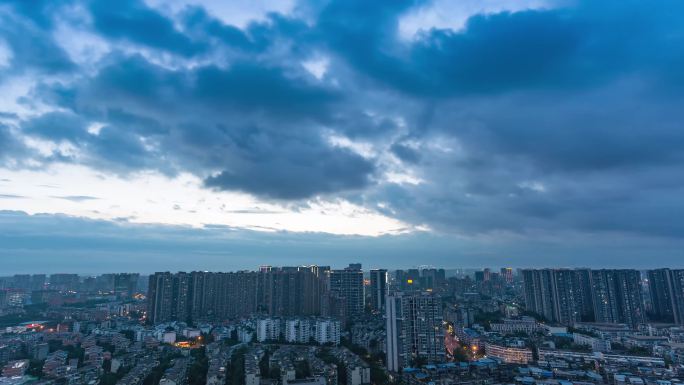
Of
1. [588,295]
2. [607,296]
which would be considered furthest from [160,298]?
[607,296]

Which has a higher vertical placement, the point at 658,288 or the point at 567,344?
the point at 658,288

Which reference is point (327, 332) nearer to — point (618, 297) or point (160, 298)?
point (160, 298)

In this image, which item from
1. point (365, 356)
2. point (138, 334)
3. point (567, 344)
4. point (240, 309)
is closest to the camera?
point (365, 356)

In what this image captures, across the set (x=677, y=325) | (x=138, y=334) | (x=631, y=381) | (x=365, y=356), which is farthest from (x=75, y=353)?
(x=677, y=325)

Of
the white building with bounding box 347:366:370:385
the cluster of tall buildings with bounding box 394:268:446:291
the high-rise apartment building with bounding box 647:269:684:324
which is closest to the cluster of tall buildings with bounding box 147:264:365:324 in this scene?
the white building with bounding box 347:366:370:385

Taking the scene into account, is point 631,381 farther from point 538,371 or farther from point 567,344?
point 567,344

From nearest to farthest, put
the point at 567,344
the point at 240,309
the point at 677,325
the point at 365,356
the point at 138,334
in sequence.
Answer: the point at 365,356 < the point at 567,344 < the point at 138,334 < the point at 677,325 < the point at 240,309
